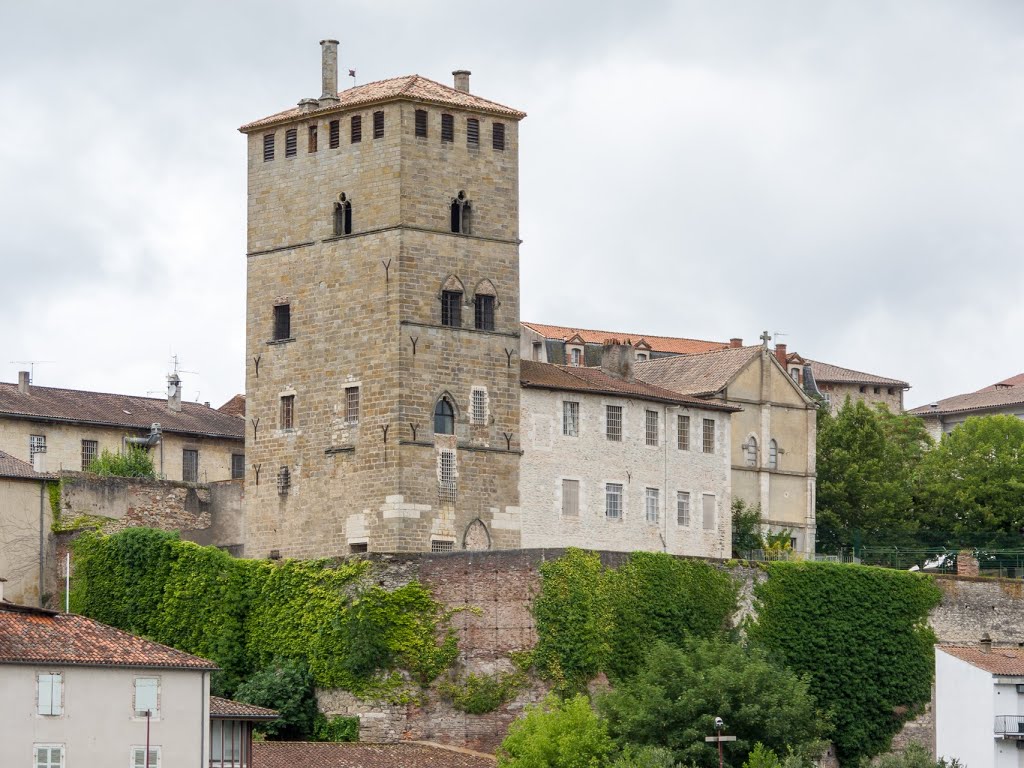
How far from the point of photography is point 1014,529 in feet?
337

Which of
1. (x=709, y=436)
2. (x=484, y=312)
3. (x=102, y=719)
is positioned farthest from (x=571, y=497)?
(x=102, y=719)

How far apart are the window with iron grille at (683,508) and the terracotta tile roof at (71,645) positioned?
23622mm

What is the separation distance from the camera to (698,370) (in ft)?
318

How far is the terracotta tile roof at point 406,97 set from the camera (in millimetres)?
83500

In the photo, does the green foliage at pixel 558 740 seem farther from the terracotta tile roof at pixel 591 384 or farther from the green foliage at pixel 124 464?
the green foliage at pixel 124 464

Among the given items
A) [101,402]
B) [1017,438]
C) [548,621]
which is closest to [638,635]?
[548,621]

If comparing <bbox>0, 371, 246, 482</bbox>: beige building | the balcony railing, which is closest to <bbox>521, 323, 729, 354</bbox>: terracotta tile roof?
<bbox>0, 371, 246, 482</bbox>: beige building

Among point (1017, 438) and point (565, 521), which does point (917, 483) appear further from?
point (565, 521)

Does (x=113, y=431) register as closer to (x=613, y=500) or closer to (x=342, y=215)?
(x=342, y=215)

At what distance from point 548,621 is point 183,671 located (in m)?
12.6

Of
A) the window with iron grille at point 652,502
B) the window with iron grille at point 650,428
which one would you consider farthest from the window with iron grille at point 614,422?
the window with iron grille at point 652,502

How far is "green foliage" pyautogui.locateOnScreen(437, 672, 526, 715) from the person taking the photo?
76.0 m

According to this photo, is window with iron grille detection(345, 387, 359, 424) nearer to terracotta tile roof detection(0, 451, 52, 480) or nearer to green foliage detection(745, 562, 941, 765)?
terracotta tile roof detection(0, 451, 52, 480)

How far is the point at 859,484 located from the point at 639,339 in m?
29.7
